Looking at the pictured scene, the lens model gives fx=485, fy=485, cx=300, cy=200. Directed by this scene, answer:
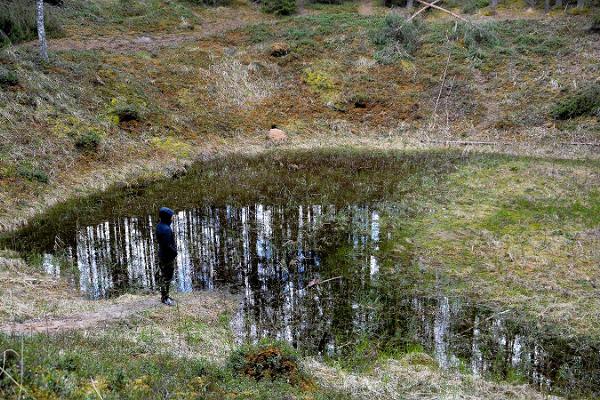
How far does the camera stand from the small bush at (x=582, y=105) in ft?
89.4

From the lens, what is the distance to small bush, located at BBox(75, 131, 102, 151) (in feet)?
67.1

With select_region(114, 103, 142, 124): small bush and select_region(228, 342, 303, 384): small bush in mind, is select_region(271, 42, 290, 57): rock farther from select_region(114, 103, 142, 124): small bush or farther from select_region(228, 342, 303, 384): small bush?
select_region(228, 342, 303, 384): small bush

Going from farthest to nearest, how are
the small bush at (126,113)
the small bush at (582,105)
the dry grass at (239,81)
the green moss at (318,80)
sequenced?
the green moss at (318,80)
the dry grass at (239,81)
the small bush at (582,105)
the small bush at (126,113)

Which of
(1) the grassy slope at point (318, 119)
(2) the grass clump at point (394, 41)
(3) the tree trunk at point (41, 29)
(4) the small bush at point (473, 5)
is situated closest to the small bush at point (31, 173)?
(1) the grassy slope at point (318, 119)

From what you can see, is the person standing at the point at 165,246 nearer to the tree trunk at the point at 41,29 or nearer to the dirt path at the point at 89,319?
the dirt path at the point at 89,319

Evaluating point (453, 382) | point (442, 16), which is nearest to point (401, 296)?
point (453, 382)

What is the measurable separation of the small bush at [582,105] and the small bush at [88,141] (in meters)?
24.8

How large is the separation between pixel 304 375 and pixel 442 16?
133ft

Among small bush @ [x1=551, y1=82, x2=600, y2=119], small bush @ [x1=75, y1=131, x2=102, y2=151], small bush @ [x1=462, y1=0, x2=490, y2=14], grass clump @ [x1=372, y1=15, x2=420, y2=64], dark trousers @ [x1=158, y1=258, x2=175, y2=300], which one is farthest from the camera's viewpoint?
small bush @ [x1=462, y1=0, x2=490, y2=14]

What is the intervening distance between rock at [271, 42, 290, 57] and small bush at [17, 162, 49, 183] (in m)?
21.3

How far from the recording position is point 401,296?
10.7 meters

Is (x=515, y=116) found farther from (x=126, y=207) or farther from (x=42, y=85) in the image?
(x=42, y=85)

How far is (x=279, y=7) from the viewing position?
42.4 m

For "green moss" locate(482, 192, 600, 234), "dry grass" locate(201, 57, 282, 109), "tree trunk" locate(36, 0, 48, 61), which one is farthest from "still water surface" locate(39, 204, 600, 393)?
"dry grass" locate(201, 57, 282, 109)
